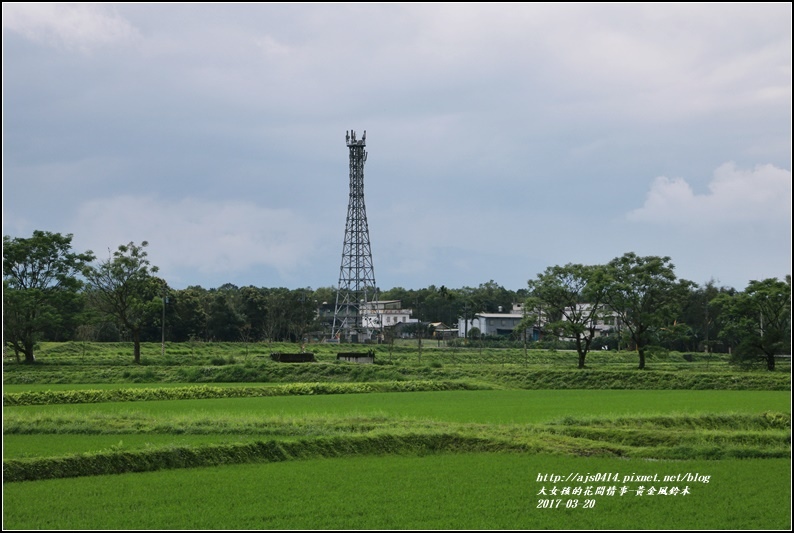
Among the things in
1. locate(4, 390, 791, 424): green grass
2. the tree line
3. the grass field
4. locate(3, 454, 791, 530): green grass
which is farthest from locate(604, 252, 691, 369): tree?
locate(3, 454, 791, 530): green grass

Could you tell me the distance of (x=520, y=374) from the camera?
1908 inches

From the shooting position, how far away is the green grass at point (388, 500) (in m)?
12.9

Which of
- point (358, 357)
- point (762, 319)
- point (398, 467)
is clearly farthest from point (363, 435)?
point (762, 319)

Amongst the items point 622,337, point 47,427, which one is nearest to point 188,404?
point 47,427

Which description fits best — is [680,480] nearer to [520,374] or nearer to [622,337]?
[520,374]

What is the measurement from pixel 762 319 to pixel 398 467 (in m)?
40.0

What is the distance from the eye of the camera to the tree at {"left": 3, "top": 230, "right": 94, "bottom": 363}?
51.7m

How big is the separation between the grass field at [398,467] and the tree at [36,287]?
67.4 ft

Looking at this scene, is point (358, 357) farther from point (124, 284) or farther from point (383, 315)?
point (383, 315)

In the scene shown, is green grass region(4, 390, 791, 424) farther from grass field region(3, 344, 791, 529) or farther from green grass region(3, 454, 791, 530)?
green grass region(3, 454, 791, 530)

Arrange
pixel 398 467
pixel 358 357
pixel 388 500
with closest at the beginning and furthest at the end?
pixel 388 500
pixel 398 467
pixel 358 357

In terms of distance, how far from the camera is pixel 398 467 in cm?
1827

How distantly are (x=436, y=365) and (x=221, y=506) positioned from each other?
39051mm

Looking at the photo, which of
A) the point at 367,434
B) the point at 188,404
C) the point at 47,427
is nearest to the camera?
the point at 367,434
